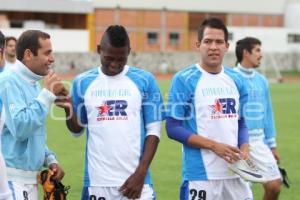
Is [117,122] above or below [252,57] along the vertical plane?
below

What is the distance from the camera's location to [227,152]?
5.20 m

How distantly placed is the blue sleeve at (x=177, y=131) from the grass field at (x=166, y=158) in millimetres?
3285

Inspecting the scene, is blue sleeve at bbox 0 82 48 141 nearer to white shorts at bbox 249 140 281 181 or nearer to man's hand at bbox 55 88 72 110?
man's hand at bbox 55 88 72 110

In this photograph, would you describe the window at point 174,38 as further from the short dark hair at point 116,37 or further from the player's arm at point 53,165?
the short dark hair at point 116,37

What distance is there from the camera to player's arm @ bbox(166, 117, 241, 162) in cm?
520

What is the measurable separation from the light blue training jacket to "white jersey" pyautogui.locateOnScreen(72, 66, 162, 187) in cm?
35

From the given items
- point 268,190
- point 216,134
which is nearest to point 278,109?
point 268,190

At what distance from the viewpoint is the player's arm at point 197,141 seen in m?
5.20

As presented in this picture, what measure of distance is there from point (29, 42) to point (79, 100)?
562mm

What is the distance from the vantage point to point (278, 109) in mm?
22578

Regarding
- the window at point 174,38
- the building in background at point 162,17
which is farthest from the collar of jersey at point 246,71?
the window at point 174,38

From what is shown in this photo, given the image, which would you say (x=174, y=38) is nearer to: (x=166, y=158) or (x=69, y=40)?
(x=69, y=40)

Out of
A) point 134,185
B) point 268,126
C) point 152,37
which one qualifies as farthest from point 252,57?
point 152,37

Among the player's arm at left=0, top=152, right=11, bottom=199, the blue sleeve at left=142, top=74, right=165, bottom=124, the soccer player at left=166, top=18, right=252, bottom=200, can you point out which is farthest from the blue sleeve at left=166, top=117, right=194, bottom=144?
the player's arm at left=0, top=152, right=11, bottom=199
